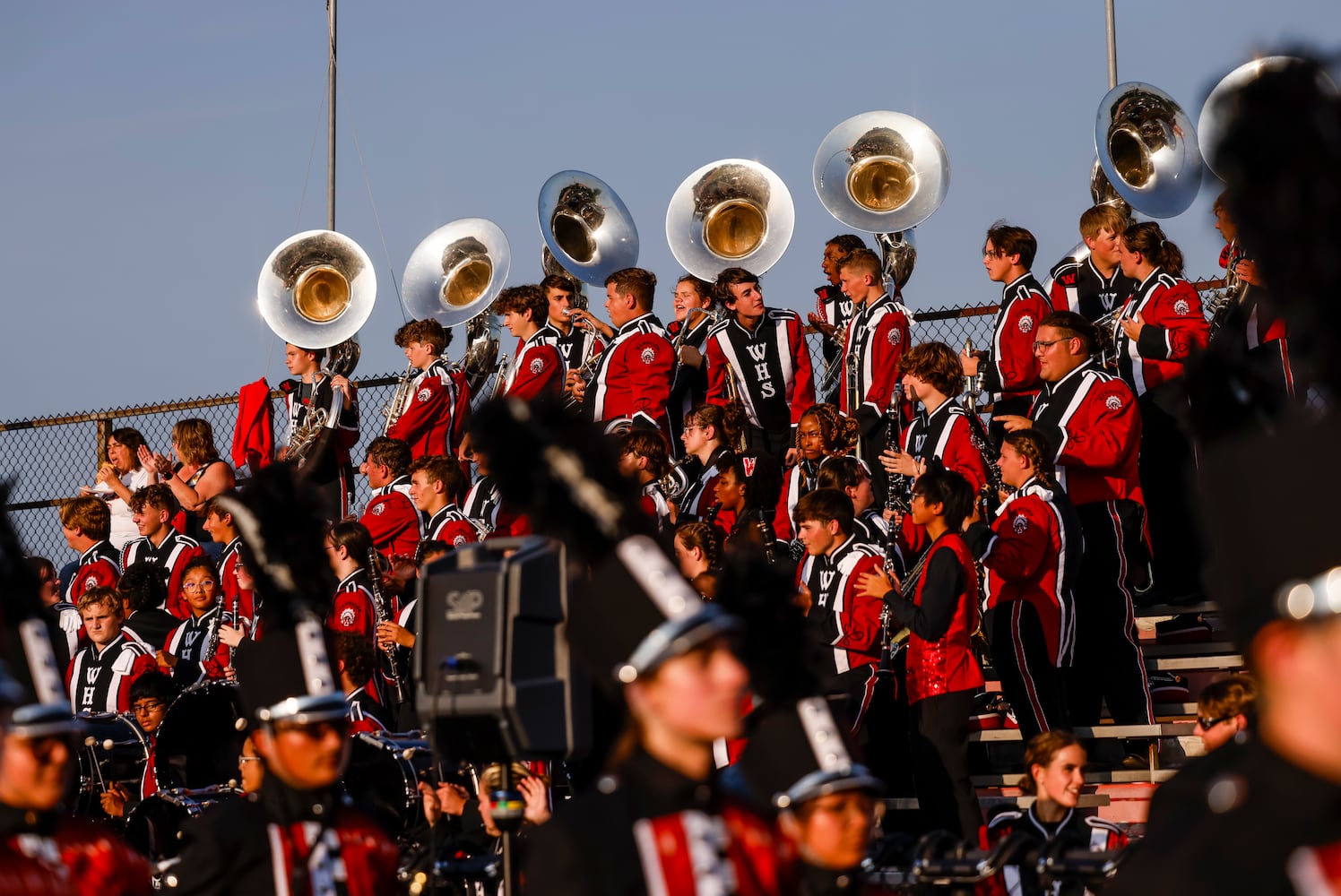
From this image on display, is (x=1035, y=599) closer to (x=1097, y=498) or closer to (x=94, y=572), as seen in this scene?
(x=1097, y=498)

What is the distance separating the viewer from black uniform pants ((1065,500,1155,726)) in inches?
336

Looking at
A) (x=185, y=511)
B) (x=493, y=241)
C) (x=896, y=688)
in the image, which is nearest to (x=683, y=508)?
(x=896, y=688)

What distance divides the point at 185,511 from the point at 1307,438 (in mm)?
10967

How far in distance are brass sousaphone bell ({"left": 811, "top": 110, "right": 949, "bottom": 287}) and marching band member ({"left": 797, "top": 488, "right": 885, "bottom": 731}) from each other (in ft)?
14.2

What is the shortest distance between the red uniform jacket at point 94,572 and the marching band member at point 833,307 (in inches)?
179

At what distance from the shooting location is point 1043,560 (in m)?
8.44

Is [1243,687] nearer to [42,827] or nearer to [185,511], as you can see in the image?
[42,827]

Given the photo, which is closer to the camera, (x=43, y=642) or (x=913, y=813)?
(x=43, y=642)

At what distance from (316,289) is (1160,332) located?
23.1 ft

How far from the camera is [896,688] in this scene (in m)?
8.82

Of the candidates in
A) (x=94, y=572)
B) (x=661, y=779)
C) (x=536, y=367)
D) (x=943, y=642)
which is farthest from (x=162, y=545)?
(x=661, y=779)

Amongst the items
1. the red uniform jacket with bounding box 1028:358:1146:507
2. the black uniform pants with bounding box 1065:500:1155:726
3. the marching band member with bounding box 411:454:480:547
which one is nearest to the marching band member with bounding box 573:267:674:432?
the marching band member with bounding box 411:454:480:547

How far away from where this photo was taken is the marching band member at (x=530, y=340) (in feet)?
39.6

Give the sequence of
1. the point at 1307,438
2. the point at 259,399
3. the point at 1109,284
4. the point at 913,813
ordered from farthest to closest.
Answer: the point at 259,399, the point at 1109,284, the point at 913,813, the point at 1307,438
